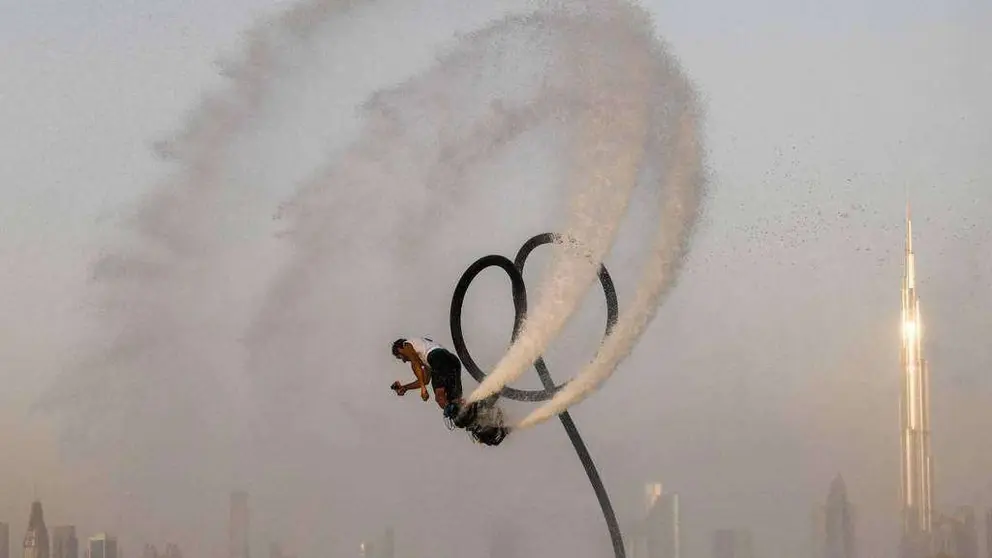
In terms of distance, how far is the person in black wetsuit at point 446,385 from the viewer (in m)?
45.1

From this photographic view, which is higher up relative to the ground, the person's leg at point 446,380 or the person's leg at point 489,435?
the person's leg at point 446,380

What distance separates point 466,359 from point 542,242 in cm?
382

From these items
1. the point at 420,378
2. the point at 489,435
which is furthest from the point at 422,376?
the point at 489,435

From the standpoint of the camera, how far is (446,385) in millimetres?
45125

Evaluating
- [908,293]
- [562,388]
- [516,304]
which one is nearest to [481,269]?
[516,304]

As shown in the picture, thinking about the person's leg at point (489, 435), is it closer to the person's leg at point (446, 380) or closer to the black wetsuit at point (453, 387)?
the black wetsuit at point (453, 387)

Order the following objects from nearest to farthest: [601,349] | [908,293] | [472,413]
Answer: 1. [472,413]
2. [601,349]
3. [908,293]

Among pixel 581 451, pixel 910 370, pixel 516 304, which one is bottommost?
pixel 581 451

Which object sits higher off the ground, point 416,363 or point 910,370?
point 910,370

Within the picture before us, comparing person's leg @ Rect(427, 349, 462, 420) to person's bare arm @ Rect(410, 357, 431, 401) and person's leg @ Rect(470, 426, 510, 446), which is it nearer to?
person's bare arm @ Rect(410, 357, 431, 401)

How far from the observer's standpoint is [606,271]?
4766 centimetres

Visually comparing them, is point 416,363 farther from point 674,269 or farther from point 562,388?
point 674,269

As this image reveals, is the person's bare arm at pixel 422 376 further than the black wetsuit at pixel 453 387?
Yes

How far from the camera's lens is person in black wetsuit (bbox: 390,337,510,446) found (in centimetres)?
4506
